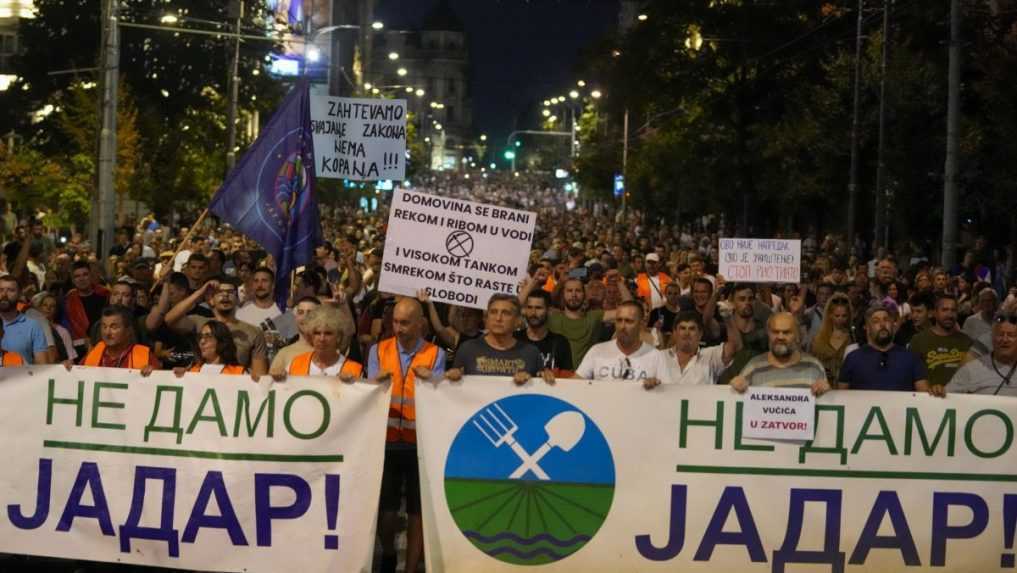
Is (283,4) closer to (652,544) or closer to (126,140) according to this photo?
(126,140)

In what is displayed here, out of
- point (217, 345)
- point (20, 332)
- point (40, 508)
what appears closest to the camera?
point (40, 508)

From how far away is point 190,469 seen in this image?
852 cm

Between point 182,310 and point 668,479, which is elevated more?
point 182,310

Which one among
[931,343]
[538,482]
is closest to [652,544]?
[538,482]

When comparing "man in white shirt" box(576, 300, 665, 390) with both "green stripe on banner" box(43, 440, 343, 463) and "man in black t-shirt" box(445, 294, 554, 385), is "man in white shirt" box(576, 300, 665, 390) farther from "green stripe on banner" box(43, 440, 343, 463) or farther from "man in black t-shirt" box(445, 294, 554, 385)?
"green stripe on banner" box(43, 440, 343, 463)

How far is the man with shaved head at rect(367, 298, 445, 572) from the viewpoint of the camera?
8.57 meters

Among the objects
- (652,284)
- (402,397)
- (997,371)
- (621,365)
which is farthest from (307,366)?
(652,284)

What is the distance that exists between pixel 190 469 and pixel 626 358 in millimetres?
2510

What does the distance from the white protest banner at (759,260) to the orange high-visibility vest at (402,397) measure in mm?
5671

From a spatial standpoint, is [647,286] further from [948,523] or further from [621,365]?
[948,523]

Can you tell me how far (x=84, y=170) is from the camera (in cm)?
4075

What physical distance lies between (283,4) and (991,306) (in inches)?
2944

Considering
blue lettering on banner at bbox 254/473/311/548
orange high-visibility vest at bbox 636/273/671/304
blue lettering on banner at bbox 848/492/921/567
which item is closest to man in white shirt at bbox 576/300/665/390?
blue lettering on banner at bbox 848/492/921/567

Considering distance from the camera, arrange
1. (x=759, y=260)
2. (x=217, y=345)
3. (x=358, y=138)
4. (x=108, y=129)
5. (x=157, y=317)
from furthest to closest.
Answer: (x=108, y=129) < (x=358, y=138) < (x=759, y=260) < (x=157, y=317) < (x=217, y=345)
